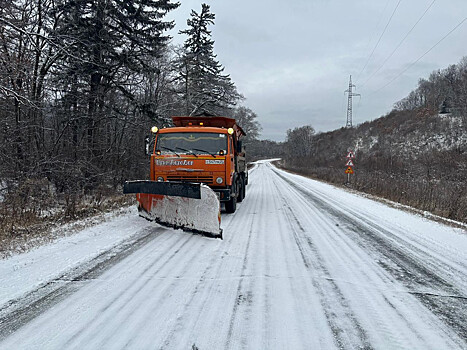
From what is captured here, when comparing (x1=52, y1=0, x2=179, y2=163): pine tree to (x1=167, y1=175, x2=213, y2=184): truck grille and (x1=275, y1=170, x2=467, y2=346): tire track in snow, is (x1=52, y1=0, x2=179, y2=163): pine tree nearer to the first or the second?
(x1=167, y1=175, x2=213, y2=184): truck grille

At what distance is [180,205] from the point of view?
6566 millimetres

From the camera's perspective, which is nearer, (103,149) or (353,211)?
(353,211)

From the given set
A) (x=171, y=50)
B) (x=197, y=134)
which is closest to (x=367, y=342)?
(x=197, y=134)

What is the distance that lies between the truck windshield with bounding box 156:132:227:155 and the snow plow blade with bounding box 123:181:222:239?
160cm

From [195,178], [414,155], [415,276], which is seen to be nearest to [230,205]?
[195,178]

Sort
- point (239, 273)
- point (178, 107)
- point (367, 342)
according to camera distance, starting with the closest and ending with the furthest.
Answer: point (367, 342) < point (239, 273) < point (178, 107)

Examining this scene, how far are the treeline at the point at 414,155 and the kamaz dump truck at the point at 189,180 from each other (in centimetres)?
753

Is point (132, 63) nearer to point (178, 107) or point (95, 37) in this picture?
point (95, 37)

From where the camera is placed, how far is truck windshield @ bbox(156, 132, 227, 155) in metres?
8.21

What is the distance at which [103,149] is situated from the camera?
1289 centimetres

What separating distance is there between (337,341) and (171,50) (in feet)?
90.8

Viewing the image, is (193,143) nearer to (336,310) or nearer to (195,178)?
(195,178)

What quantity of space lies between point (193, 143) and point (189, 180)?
1120 mm

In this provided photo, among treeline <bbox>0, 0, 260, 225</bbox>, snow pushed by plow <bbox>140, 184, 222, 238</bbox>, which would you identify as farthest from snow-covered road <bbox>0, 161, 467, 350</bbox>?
treeline <bbox>0, 0, 260, 225</bbox>
